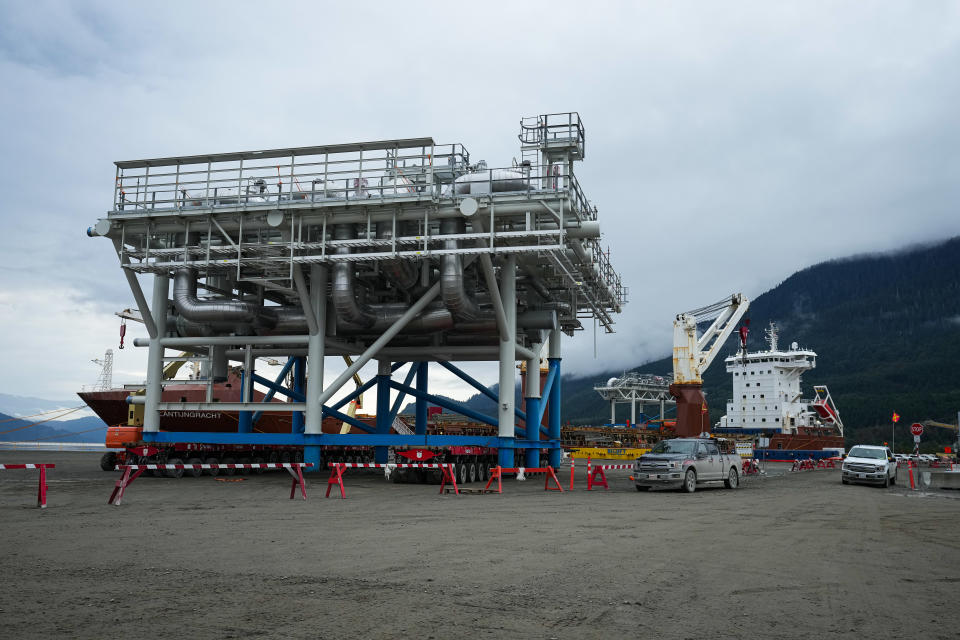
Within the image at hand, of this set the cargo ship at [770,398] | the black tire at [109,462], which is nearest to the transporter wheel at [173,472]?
the black tire at [109,462]

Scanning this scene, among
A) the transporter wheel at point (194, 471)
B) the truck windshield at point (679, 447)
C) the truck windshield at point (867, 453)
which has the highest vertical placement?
the truck windshield at point (679, 447)

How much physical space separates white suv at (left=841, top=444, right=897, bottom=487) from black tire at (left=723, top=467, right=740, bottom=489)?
7.04m

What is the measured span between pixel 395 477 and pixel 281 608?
69.3 ft

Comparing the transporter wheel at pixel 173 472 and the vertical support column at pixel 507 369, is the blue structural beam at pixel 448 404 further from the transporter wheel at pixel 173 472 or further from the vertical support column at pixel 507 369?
the transporter wheel at pixel 173 472

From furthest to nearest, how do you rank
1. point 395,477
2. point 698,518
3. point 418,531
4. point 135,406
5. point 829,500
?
1. point 135,406
2. point 395,477
3. point 829,500
4. point 698,518
5. point 418,531

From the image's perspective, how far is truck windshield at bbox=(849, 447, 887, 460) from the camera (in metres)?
31.9

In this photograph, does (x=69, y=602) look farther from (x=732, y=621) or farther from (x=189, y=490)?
(x=189, y=490)

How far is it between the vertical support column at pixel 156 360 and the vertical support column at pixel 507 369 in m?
14.3

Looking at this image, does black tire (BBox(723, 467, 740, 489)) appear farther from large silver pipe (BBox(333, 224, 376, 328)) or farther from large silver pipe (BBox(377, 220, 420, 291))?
large silver pipe (BBox(333, 224, 376, 328))

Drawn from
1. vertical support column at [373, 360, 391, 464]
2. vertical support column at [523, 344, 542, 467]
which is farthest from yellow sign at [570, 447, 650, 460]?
vertical support column at [523, 344, 542, 467]

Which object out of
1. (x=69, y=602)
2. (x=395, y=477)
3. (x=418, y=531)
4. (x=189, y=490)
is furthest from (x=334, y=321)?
(x=69, y=602)

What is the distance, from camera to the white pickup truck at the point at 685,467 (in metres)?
24.2

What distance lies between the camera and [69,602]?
7.41 meters

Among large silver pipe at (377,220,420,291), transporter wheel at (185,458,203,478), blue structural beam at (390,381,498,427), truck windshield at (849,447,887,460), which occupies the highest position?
large silver pipe at (377,220,420,291)
